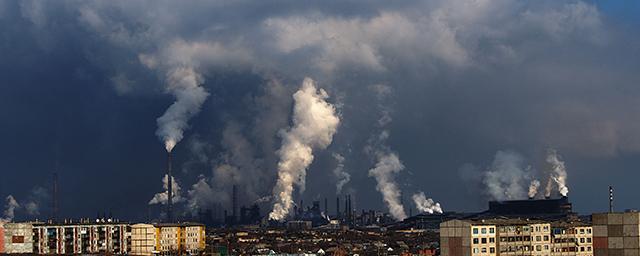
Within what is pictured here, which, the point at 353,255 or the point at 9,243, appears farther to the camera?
the point at 353,255

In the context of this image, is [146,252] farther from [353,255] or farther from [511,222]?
[511,222]

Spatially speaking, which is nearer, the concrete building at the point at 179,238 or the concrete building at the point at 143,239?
the concrete building at the point at 143,239

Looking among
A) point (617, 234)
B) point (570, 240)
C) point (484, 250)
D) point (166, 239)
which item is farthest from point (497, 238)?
point (166, 239)

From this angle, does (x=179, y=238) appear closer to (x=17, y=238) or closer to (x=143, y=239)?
(x=143, y=239)

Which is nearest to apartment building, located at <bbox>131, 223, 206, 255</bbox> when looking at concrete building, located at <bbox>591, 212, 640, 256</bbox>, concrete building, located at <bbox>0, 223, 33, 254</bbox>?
concrete building, located at <bbox>0, 223, 33, 254</bbox>

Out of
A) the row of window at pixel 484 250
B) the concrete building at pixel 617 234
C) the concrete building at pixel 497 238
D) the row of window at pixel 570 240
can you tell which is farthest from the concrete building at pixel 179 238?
the concrete building at pixel 617 234

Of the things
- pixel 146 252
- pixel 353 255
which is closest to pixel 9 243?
pixel 146 252

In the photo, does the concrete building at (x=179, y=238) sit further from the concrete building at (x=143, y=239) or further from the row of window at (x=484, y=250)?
the row of window at (x=484, y=250)
